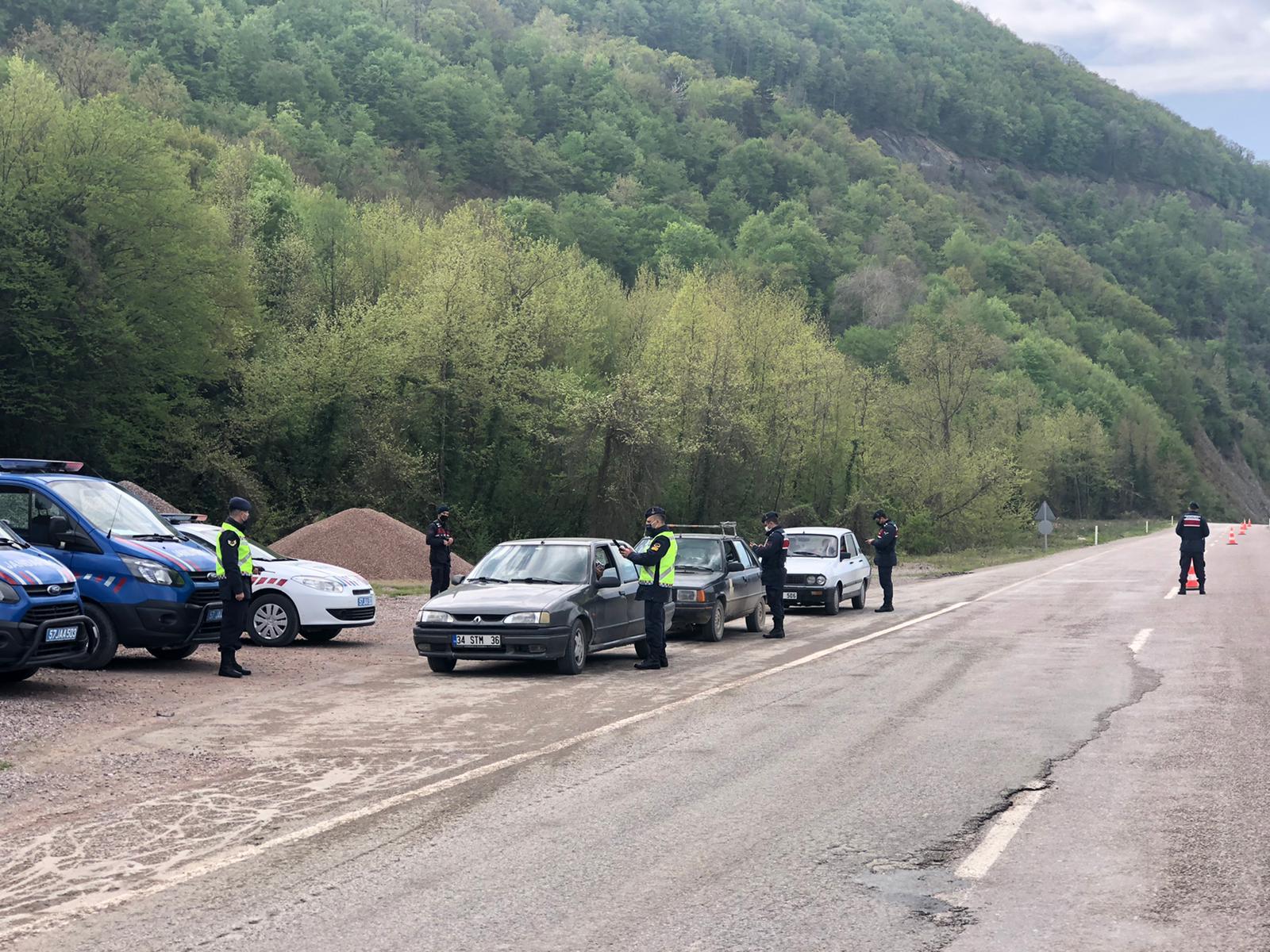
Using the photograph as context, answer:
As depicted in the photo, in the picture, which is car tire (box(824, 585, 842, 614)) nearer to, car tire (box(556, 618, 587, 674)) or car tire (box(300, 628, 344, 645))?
car tire (box(300, 628, 344, 645))

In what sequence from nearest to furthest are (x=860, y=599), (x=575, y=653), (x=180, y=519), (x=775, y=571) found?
(x=575, y=653) < (x=180, y=519) < (x=775, y=571) < (x=860, y=599)

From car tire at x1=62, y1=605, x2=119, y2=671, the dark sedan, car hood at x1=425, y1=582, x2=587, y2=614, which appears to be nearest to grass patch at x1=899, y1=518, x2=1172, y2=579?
the dark sedan

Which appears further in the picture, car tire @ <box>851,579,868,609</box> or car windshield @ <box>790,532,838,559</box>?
car tire @ <box>851,579,868,609</box>

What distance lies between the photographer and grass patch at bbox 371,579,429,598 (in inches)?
1124

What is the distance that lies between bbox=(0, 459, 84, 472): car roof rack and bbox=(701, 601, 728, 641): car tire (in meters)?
9.03

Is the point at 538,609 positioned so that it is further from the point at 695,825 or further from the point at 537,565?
the point at 695,825

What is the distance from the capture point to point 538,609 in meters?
15.0

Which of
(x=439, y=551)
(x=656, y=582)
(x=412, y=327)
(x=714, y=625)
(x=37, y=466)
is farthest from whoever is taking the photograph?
(x=412, y=327)

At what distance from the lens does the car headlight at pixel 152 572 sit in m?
14.4

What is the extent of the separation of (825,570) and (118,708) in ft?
50.3

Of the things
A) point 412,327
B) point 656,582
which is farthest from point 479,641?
point 412,327

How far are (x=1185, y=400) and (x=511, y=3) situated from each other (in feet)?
344

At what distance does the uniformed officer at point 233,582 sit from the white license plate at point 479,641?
7.79 ft

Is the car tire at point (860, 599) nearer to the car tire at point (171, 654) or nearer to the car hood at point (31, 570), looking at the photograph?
the car tire at point (171, 654)
